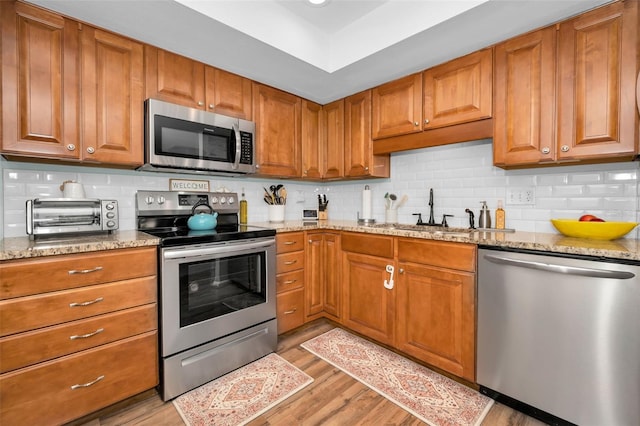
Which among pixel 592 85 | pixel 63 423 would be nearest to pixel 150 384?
pixel 63 423

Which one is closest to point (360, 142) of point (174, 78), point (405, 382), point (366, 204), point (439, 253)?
point (366, 204)

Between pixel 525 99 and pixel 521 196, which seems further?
pixel 521 196

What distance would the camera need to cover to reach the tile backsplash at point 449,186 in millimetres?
1758

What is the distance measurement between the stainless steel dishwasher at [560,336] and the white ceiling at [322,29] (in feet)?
4.62

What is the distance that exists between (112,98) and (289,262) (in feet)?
5.58

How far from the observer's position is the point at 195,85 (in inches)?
86.0

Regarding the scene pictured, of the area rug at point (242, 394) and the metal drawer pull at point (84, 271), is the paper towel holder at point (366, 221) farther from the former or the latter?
the metal drawer pull at point (84, 271)

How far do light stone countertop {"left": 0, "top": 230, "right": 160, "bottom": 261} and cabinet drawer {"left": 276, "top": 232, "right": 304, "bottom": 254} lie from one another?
36.3 inches

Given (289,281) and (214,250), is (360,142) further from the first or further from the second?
(214,250)

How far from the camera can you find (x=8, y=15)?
4.99 feet

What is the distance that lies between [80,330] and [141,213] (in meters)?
0.91

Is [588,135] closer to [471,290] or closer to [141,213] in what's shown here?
[471,290]

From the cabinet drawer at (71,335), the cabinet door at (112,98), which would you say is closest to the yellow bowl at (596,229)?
the cabinet drawer at (71,335)

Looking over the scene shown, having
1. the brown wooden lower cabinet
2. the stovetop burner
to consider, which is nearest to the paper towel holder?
the brown wooden lower cabinet
